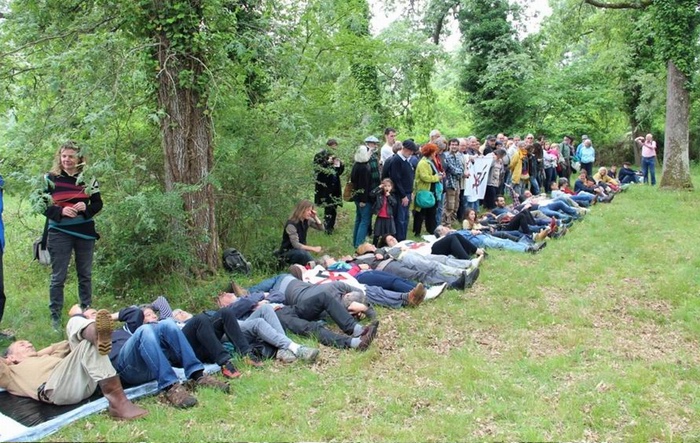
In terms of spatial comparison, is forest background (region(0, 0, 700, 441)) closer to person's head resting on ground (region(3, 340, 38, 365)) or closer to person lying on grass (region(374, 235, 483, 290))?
person lying on grass (region(374, 235, 483, 290))

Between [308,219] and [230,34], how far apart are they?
2.63 metres

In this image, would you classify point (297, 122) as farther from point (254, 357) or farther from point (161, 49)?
point (254, 357)

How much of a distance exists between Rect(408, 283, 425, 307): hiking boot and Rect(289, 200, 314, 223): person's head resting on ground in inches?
84.0

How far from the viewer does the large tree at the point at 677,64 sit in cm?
1320

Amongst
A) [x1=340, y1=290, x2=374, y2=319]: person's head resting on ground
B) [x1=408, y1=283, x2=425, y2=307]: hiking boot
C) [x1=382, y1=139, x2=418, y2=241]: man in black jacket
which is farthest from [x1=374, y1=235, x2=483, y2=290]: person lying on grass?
[x1=340, y1=290, x2=374, y2=319]: person's head resting on ground

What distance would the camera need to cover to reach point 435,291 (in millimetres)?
6957

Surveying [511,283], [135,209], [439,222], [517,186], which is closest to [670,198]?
[517,186]

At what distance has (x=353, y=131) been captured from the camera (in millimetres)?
10141

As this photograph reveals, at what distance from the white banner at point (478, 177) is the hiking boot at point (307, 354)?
7043 mm

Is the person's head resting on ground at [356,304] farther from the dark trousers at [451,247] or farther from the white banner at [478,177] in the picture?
the white banner at [478,177]

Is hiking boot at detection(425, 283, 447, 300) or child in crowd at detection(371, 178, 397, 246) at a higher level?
child in crowd at detection(371, 178, 397, 246)

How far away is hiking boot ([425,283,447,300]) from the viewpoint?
22.5 ft

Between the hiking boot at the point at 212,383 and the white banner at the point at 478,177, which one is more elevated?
the white banner at the point at 478,177

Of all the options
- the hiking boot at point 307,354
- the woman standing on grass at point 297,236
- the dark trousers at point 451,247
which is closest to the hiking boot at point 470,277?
the dark trousers at point 451,247
